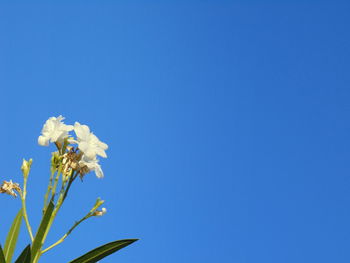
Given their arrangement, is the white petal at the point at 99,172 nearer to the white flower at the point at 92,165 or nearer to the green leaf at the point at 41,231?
the white flower at the point at 92,165

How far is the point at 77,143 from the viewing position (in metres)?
2.53

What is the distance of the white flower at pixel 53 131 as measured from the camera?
2533 millimetres

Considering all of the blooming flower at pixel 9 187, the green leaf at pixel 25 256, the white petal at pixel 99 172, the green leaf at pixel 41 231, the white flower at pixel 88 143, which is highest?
the white flower at pixel 88 143

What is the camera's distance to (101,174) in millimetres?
2531

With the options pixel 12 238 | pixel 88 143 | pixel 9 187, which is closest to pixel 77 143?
pixel 88 143

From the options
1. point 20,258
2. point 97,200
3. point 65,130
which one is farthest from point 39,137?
point 20,258

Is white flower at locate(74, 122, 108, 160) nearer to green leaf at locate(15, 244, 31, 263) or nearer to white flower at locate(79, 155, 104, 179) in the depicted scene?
white flower at locate(79, 155, 104, 179)

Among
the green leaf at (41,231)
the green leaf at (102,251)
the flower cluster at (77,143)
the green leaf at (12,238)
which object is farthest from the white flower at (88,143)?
the green leaf at (12,238)

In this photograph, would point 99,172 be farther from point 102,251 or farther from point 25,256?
point 25,256

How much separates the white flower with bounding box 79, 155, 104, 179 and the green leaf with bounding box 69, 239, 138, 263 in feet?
1.18

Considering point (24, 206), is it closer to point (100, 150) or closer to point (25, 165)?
point (25, 165)

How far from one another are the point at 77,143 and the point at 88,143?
60 mm

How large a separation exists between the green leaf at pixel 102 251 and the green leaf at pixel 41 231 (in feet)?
0.70

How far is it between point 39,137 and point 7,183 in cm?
30
